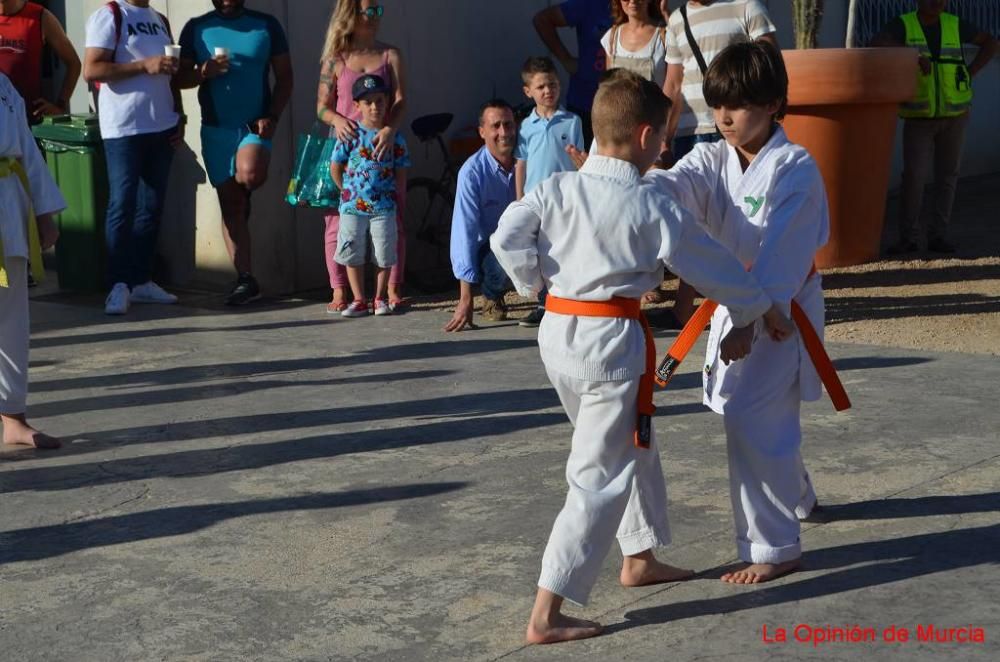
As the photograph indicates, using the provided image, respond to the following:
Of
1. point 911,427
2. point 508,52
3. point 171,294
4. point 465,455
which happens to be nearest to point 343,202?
point 171,294

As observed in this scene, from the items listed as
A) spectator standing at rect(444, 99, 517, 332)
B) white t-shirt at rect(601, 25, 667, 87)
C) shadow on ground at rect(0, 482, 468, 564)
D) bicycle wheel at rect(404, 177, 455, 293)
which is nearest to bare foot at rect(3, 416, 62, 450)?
shadow on ground at rect(0, 482, 468, 564)

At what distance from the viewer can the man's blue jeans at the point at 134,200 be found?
926 centimetres

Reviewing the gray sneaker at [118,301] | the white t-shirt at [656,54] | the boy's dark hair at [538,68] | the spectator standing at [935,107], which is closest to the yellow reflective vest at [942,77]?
the spectator standing at [935,107]

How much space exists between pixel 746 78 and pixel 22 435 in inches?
136

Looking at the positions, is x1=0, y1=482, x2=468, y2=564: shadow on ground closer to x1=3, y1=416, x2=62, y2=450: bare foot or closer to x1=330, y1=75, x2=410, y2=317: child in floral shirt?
x1=3, y1=416, x2=62, y2=450: bare foot

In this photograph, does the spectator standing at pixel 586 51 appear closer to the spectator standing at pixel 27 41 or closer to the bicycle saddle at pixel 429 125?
the bicycle saddle at pixel 429 125

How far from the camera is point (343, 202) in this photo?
8977 mm

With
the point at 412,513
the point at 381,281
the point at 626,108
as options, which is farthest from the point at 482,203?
the point at 626,108

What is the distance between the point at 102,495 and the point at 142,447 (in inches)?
27.4

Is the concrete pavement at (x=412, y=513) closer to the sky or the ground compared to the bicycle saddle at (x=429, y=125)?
closer to the ground

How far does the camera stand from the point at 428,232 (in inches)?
406

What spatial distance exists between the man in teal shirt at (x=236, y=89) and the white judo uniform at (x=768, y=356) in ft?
16.8

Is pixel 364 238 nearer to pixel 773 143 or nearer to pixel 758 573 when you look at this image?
pixel 773 143

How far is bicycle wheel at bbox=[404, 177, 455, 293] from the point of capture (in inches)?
402
